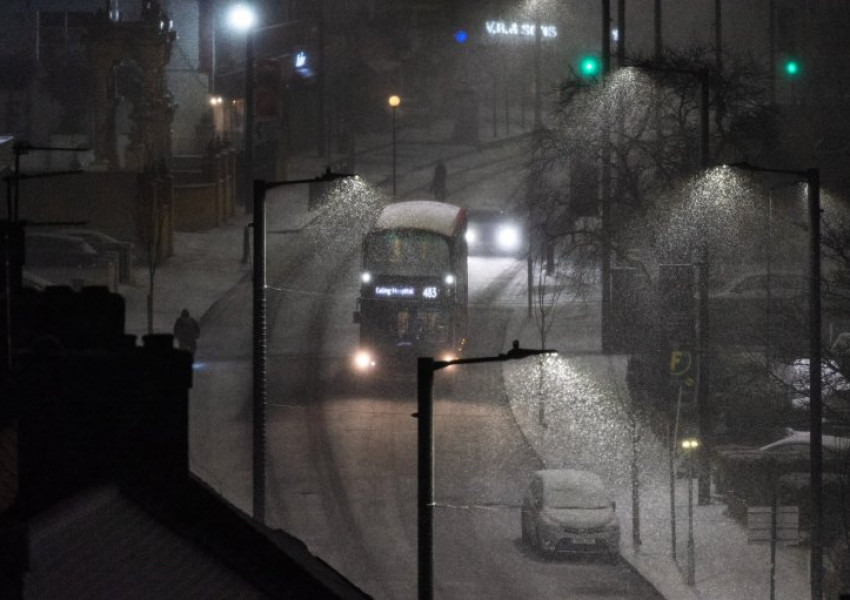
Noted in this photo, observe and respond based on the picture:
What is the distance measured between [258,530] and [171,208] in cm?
4576

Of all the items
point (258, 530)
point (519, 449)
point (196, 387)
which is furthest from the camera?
point (196, 387)

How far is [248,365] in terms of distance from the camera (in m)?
43.5

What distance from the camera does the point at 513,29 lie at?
9325 centimetres

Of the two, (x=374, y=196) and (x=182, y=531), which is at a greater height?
(x=374, y=196)

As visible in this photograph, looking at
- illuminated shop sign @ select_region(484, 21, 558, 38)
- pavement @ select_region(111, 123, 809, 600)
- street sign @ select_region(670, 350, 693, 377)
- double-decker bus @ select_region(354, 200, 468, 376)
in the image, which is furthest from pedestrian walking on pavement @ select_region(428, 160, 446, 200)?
street sign @ select_region(670, 350, 693, 377)

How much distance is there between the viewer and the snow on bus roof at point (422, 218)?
4325 cm

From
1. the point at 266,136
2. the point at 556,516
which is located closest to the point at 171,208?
the point at 266,136

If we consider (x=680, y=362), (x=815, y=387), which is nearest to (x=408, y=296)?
(x=680, y=362)

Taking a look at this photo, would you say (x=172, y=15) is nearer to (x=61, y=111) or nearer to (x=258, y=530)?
(x=61, y=111)

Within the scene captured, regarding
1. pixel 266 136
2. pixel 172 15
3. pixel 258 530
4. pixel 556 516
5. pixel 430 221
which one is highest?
pixel 172 15

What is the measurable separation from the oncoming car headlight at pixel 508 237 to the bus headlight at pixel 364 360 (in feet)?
60.8

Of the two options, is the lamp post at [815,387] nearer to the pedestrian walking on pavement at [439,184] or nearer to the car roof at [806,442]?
the car roof at [806,442]

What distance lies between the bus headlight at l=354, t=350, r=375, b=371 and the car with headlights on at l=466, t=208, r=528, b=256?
1811 centimetres

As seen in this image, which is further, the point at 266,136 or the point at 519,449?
the point at 266,136
